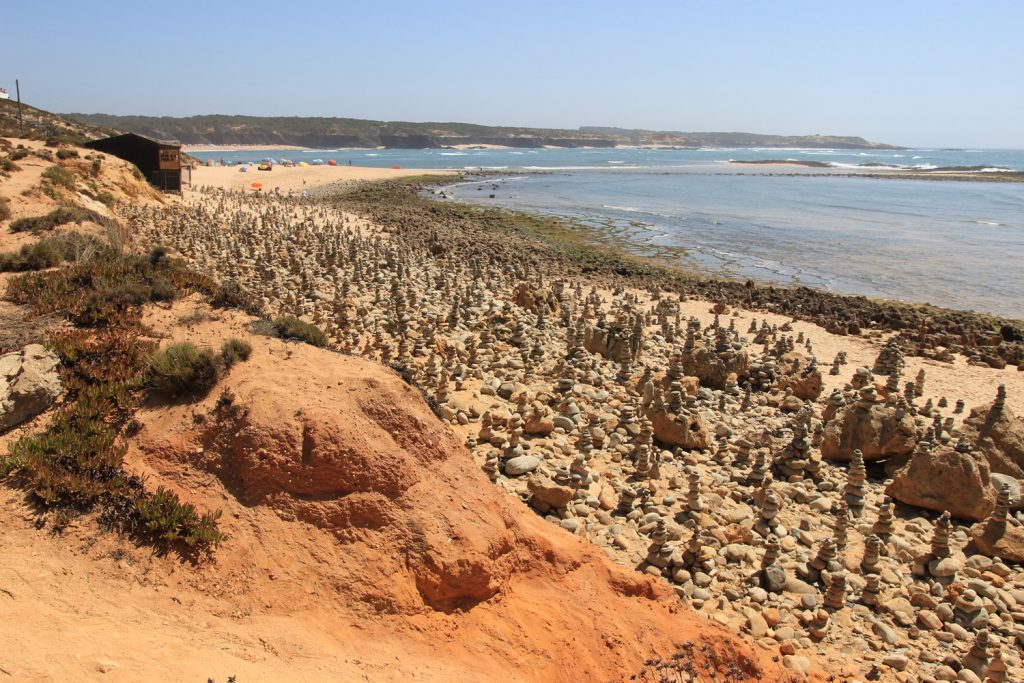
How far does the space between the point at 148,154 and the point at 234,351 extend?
33.7 meters

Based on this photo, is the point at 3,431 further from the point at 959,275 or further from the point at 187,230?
the point at 959,275

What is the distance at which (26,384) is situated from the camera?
614 cm

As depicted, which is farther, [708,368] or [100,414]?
[708,368]

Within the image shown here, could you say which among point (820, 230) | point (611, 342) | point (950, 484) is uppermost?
point (820, 230)

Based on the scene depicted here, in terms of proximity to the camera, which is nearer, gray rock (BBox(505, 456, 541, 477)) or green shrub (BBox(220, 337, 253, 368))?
green shrub (BBox(220, 337, 253, 368))

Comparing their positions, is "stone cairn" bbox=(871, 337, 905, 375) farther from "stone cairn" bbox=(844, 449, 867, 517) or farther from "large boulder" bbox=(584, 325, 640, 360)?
"stone cairn" bbox=(844, 449, 867, 517)

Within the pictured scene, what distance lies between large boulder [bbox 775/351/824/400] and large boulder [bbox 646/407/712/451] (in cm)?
405

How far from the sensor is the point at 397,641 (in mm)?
5453

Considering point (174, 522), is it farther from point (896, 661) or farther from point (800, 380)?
point (800, 380)

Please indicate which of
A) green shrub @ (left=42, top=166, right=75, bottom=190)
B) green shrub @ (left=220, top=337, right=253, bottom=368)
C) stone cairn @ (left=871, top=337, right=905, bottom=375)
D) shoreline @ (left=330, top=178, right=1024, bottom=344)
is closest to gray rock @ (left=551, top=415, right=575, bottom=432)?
green shrub @ (left=220, top=337, right=253, bottom=368)

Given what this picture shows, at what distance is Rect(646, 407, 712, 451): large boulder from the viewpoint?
35.4 feet

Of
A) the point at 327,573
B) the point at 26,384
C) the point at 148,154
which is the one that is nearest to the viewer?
the point at 327,573

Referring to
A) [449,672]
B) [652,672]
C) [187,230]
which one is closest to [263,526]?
[449,672]

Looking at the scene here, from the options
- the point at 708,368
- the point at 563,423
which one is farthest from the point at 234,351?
the point at 708,368
